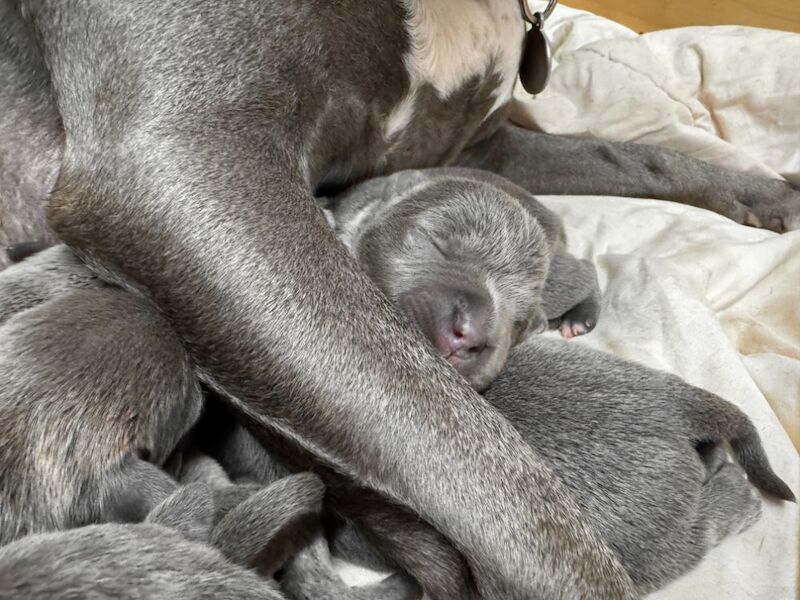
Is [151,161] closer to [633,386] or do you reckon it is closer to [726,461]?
[633,386]

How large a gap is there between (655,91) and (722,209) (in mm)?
486

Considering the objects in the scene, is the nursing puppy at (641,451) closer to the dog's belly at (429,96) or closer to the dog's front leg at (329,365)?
the dog's front leg at (329,365)

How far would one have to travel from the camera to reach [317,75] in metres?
1.39

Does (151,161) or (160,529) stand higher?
(151,161)

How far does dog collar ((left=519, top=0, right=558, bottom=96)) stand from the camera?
198 centimetres

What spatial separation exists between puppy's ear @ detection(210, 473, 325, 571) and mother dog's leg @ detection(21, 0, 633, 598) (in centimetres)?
9

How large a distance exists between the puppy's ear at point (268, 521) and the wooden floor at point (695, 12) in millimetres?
2452

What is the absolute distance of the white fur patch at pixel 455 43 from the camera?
62.2 inches

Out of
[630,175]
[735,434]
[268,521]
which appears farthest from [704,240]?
[268,521]

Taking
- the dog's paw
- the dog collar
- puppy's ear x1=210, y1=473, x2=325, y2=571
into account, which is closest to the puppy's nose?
puppy's ear x1=210, y1=473, x2=325, y2=571

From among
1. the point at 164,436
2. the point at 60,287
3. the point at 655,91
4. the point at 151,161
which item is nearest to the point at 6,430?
the point at 164,436

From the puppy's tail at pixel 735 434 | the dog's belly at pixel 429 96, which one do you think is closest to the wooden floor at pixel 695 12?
the dog's belly at pixel 429 96

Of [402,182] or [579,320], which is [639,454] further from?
[402,182]

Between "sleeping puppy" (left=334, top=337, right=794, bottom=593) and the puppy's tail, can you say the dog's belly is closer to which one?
"sleeping puppy" (left=334, top=337, right=794, bottom=593)
